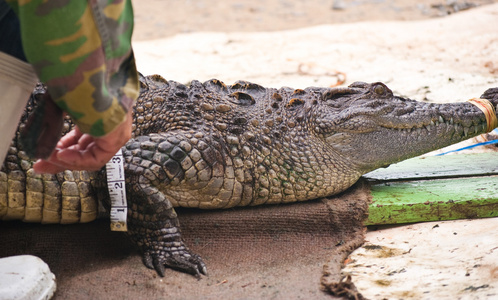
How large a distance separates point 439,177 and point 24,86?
2.94 meters

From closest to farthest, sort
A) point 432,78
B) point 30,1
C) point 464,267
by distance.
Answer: point 30,1
point 464,267
point 432,78

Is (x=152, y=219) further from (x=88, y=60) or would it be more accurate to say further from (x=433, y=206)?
(x=433, y=206)

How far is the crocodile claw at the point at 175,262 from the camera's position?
9.93ft

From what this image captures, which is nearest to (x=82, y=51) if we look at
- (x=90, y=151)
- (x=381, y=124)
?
(x=90, y=151)

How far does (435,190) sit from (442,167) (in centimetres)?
49

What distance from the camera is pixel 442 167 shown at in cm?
410

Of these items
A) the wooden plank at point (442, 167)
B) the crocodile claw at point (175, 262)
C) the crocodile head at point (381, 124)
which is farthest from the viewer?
the wooden plank at point (442, 167)

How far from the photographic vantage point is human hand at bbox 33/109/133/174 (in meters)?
1.84

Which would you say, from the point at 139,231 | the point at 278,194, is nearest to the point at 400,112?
the point at 278,194

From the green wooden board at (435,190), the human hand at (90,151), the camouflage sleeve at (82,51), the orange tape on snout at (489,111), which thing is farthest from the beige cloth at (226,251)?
the camouflage sleeve at (82,51)

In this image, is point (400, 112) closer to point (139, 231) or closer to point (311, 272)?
point (311, 272)

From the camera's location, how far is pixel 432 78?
5820mm

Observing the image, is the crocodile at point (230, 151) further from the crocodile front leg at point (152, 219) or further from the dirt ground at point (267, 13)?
the dirt ground at point (267, 13)

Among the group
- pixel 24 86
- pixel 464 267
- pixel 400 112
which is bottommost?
pixel 464 267
